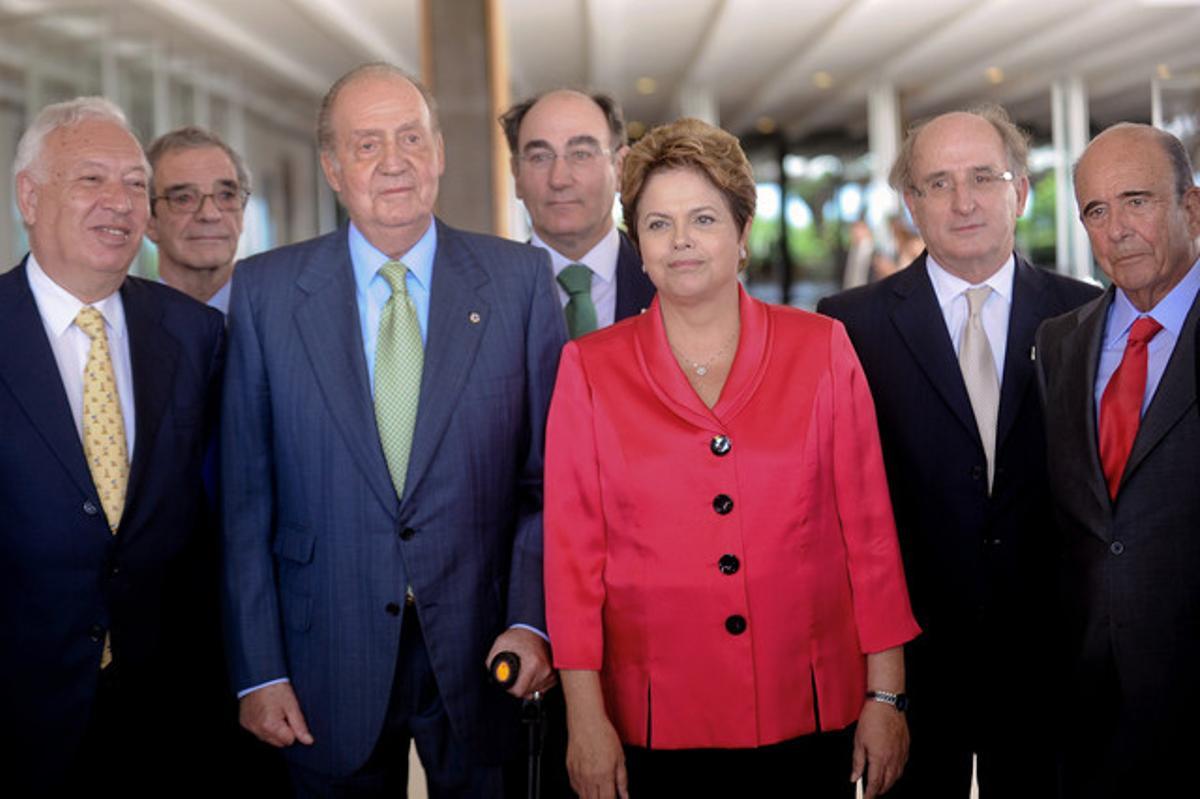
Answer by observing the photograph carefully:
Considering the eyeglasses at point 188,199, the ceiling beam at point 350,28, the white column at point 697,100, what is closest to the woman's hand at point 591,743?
the eyeglasses at point 188,199

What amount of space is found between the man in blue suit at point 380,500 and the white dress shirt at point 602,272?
0.71 meters

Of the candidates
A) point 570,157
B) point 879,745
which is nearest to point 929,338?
point 879,745

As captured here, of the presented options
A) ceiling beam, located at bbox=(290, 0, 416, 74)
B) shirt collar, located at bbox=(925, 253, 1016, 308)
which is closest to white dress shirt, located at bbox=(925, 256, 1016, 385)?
shirt collar, located at bbox=(925, 253, 1016, 308)

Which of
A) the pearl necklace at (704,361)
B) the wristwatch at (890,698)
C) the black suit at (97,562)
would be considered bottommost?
the wristwatch at (890,698)

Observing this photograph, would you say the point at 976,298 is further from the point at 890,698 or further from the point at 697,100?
the point at 697,100

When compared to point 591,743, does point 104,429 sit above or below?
above

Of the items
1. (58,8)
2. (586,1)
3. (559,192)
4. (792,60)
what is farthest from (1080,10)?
(559,192)

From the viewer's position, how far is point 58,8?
8703 millimetres

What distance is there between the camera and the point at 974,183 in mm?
3025

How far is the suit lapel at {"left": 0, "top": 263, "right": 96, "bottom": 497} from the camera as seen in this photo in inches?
99.7

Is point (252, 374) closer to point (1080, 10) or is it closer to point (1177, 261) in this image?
point (1177, 261)

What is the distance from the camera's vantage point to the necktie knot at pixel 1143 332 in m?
2.64

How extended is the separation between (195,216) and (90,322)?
1160 millimetres

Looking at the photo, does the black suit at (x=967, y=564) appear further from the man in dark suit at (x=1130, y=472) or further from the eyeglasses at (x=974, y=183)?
the eyeglasses at (x=974, y=183)
